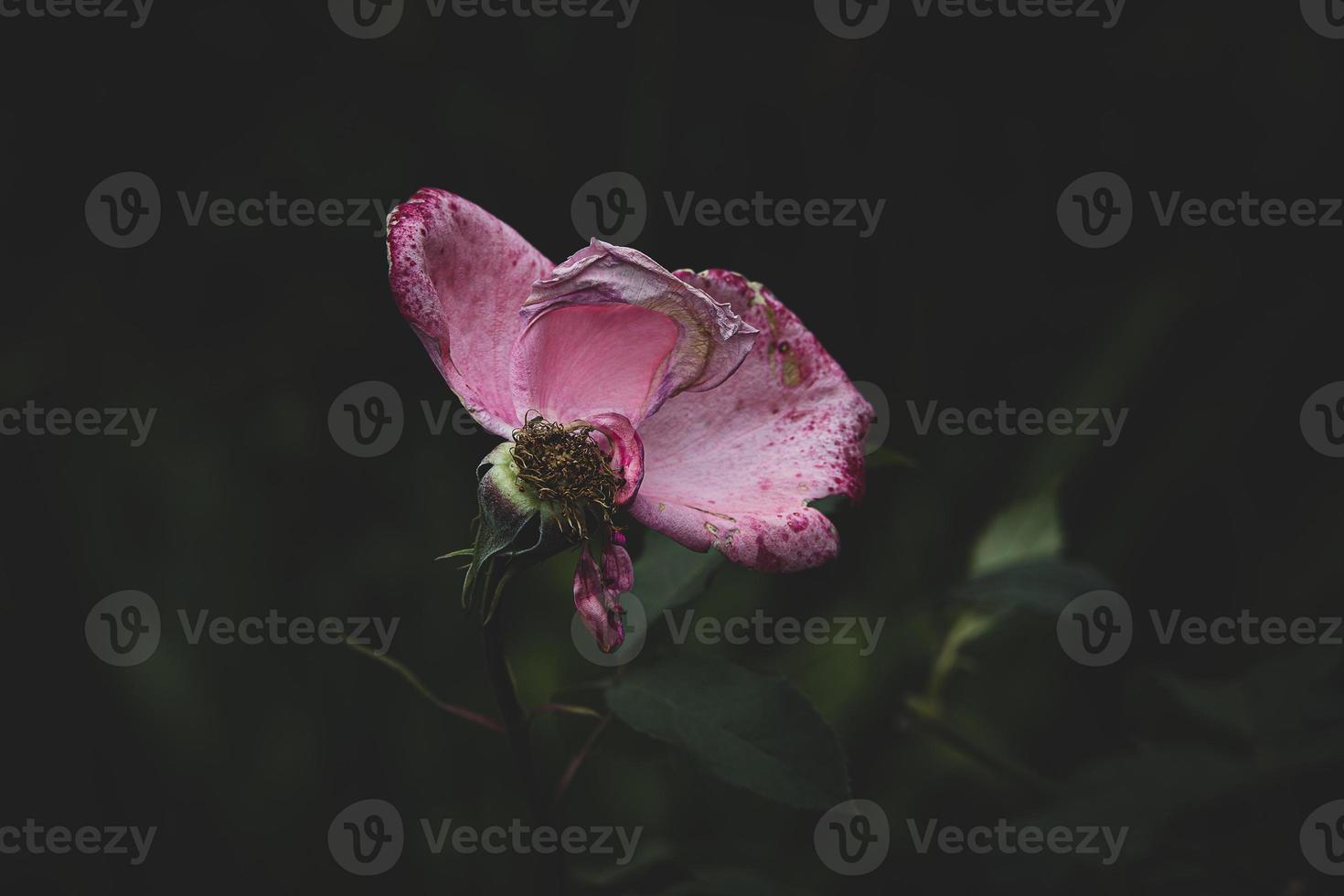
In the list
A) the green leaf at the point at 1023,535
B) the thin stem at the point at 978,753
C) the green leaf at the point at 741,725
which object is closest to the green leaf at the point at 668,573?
the green leaf at the point at 741,725

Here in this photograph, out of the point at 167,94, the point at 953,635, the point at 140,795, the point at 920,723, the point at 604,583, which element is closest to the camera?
the point at 604,583

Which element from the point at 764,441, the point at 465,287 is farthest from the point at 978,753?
the point at 465,287

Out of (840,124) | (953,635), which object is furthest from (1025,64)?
(953,635)

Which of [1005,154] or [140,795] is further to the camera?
[1005,154]

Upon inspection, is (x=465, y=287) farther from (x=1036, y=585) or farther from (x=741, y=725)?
(x=1036, y=585)

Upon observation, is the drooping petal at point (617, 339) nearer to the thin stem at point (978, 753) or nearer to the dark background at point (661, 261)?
the thin stem at point (978, 753)

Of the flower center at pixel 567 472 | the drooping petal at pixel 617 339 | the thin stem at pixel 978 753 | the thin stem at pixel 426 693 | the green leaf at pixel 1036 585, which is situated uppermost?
the drooping petal at pixel 617 339

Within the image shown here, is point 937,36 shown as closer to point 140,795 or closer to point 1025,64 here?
point 1025,64
